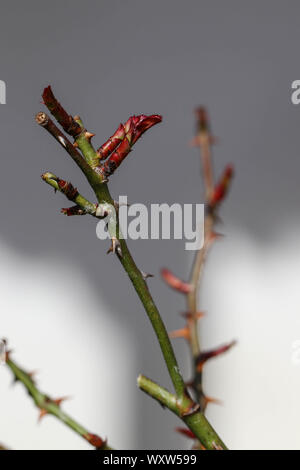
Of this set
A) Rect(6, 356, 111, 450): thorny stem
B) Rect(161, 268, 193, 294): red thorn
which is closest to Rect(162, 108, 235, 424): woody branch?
Rect(161, 268, 193, 294): red thorn

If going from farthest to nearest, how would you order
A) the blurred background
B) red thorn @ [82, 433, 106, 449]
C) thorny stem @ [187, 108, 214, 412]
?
the blurred background < red thorn @ [82, 433, 106, 449] < thorny stem @ [187, 108, 214, 412]

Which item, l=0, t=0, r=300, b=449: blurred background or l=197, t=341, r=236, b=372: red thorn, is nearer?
l=197, t=341, r=236, b=372: red thorn

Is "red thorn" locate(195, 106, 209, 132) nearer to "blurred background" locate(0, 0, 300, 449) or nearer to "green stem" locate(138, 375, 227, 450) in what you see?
"green stem" locate(138, 375, 227, 450)

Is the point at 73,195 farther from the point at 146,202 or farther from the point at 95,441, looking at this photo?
the point at 146,202

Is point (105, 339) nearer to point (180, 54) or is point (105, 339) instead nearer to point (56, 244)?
point (56, 244)

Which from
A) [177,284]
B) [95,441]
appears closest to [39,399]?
[95,441]

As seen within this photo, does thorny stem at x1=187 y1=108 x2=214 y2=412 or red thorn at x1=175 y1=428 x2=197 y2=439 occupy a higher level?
thorny stem at x1=187 y1=108 x2=214 y2=412

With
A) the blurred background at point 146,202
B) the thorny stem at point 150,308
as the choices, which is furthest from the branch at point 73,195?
the blurred background at point 146,202
